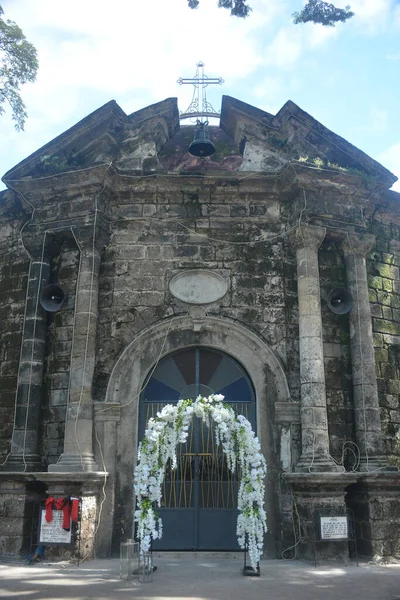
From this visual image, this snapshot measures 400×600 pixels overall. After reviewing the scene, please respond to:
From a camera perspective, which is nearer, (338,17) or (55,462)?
(338,17)

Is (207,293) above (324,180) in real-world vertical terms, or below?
below

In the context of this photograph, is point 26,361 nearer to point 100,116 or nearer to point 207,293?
point 207,293

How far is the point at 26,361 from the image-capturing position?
28.8 ft

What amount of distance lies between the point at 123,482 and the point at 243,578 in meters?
2.46

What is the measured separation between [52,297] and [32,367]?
1.19m

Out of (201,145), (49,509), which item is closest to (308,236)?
(201,145)

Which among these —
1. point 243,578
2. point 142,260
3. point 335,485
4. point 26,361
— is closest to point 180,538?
point 243,578

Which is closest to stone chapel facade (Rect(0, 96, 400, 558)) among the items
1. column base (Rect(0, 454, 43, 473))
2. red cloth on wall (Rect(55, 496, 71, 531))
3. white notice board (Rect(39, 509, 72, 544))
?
column base (Rect(0, 454, 43, 473))

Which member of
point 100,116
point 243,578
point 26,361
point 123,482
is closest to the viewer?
point 243,578

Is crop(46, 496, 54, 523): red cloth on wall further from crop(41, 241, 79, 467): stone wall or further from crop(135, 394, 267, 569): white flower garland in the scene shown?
crop(135, 394, 267, 569): white flower garland

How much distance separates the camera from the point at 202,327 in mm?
8859

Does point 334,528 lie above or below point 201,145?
below

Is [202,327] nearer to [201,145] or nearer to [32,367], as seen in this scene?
[32,367]

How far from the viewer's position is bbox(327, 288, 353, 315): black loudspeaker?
8.94 meters
